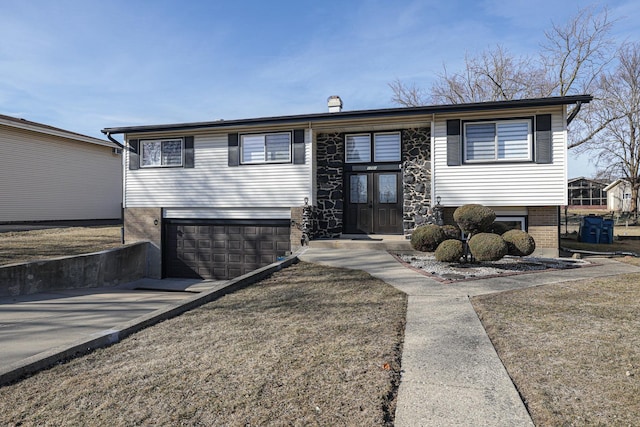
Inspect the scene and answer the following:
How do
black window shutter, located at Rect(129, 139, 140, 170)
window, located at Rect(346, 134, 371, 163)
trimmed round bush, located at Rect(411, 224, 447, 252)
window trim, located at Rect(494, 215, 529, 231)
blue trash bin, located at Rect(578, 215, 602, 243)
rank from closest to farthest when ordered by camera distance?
trimmed round bush, located at Rect(411, 224, 447, 252) → window trim, located at Rect(494, 215, 529, 231) → window, located at Rect(346, 134, 371, 163) → black window shutter, located at Rect(129, 139, 140, 170) → blue trash bin, located at Rect(578, 215, 602, 243)

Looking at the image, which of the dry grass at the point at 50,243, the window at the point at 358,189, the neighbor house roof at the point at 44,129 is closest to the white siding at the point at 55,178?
the neighbor house roof at the point at 44,129

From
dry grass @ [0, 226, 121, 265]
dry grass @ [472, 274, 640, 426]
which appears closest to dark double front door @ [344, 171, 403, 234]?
dry grass @ [472, 274, 640, 426]

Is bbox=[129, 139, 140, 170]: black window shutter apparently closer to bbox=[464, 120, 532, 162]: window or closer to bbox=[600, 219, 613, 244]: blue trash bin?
bbox=[464, 120, 532, 162]: window

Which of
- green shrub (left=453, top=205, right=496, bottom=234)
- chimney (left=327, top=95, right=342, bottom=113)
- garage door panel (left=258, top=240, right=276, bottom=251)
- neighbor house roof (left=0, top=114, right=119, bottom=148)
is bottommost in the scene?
garage door panel (left=258, top=240, right=276, bottom=251)

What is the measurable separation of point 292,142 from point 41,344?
28.9ft

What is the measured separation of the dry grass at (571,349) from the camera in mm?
2617

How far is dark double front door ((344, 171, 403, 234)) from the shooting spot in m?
12.3

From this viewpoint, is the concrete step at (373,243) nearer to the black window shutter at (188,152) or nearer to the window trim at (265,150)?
the window trim at (265,150)

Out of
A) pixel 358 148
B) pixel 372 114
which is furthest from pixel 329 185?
pixel 372 114

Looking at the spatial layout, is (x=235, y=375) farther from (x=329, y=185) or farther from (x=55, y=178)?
(x=55, y=178)

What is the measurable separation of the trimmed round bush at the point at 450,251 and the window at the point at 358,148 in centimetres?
526

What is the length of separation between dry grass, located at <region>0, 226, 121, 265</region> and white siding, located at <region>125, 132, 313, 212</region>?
2019mm

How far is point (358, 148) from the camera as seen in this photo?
1263 centimetres

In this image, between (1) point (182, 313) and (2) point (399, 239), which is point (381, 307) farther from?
(2) point (399, 239)
